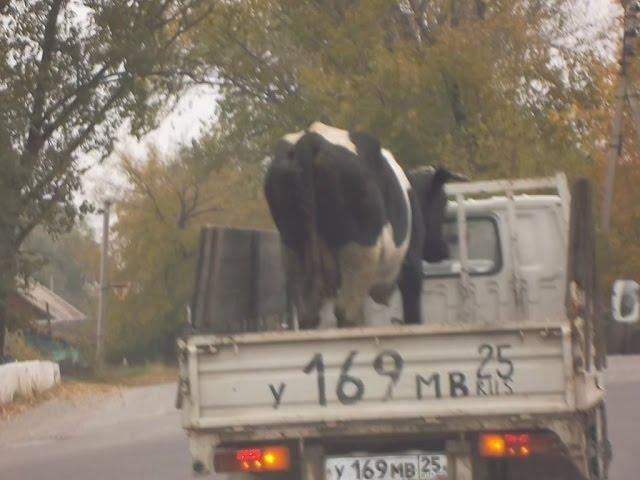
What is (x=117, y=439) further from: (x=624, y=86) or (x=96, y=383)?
(x=96, y=383)

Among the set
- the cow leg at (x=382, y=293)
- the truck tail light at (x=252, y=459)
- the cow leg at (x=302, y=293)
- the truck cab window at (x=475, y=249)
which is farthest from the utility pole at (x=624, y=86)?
the truck tail light at (x=252, y=459)

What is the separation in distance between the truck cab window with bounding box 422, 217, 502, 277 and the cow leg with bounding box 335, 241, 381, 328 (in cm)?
184

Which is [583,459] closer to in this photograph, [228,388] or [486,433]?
[486,433]

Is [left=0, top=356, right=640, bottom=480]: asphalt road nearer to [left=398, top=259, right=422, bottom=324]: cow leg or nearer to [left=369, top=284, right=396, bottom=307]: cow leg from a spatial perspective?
[left=398, top=259, right=422, bottom=324]: cow leg

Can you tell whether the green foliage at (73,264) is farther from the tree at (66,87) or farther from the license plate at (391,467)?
the license plate at (391,467)

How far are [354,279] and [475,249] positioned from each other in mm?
2194

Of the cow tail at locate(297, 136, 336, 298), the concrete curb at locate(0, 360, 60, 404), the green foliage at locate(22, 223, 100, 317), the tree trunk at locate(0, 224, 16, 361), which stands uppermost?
the green foliage at locate(22, 223, 100, 317)

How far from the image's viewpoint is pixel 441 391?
7.34 m

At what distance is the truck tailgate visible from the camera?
23.9 feet

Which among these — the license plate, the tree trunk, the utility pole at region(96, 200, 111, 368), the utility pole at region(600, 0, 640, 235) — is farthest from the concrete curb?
the license plate

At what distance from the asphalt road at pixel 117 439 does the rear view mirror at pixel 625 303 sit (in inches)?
128

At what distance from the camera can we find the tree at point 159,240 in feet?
179

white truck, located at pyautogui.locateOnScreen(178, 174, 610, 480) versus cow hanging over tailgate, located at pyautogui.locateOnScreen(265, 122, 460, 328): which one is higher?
cow hanging over tailgate, located at pyautogui.locateOnScreen(265, 122, 460, 328)

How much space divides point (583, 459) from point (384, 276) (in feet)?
6.41
